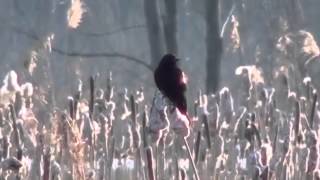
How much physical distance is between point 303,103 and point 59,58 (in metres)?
11.8

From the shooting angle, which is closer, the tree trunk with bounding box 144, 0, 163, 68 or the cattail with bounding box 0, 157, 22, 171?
the cattail with bounding box 0, 157, 22, 171

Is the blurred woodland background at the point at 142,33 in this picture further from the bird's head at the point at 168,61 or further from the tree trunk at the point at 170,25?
the bird's head at the point at 168,61

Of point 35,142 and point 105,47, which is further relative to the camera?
point 105,47

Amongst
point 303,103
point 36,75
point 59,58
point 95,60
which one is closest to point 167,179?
point 303,103

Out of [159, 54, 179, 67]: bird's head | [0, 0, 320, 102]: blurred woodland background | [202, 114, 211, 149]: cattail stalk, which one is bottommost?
[159, 54, 179, 67]: bird's head

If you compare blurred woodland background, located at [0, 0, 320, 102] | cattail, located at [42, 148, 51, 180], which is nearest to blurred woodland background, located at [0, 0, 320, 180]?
cattail, located at [42, 148, 51, 180]

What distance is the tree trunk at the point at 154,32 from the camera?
308 inches

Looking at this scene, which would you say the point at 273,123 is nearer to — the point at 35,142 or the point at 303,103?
the point at 303,103

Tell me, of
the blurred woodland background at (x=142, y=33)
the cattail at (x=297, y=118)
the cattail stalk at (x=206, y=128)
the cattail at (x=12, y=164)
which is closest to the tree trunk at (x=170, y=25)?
the blurred woodland background at (x=142, y=33)

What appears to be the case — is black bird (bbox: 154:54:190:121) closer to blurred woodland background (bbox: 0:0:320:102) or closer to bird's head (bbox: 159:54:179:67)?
bird's head (bbox: 159:54:179:67)

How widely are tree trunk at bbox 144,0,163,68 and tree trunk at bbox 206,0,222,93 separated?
17.3 inches

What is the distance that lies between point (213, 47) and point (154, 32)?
0.54 m

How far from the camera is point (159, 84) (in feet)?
6.71

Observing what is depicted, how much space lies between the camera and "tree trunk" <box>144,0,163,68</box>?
782cm
